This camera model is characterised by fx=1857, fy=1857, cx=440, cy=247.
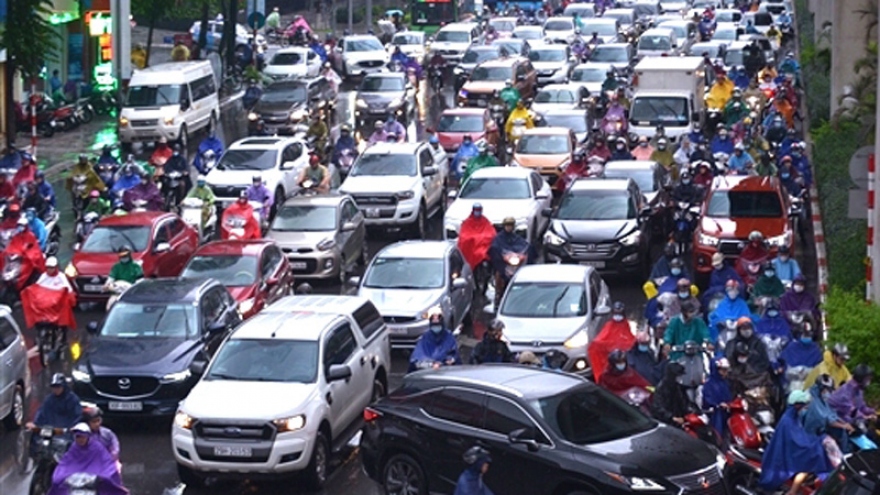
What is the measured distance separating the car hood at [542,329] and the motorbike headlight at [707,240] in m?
5.35

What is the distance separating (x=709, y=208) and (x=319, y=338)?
10707mm

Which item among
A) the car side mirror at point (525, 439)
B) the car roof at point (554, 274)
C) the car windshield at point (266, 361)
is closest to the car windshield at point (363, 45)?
the car roof at point (554, 274)

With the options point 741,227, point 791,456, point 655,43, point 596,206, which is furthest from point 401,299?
point 655,43

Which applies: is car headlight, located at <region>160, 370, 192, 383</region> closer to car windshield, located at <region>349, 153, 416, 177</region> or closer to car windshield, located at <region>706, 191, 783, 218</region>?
car windshield, located at <region>706, 191, 783, 218</region>

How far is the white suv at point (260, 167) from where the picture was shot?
112 feet

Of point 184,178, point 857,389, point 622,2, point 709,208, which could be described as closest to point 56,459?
point 857,389

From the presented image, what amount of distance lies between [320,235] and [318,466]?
10.9m

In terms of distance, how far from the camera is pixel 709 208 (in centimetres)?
2889

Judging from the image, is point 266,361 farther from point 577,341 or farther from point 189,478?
point 577,341

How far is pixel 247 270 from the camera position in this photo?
26062mm

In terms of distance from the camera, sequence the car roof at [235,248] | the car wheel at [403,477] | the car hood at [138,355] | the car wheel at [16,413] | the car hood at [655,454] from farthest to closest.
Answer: the car roof at [235,248], the car wheel at [16,413], the car hood at [138,355], the car wheel at [403,477], the car hood at [655,454]

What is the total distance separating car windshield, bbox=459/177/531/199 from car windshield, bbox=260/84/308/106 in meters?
14.5

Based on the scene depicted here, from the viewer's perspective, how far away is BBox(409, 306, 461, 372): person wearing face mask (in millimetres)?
21109

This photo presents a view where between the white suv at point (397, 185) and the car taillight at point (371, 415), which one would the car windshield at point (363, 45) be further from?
the car taillight at point (371, 415)
